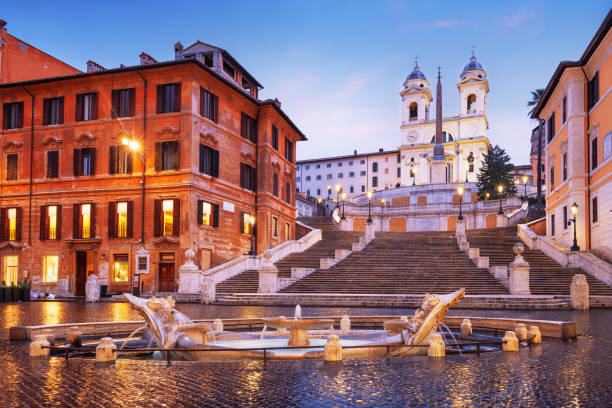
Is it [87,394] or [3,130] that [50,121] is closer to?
[3,130]

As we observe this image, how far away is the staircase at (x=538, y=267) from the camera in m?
24.9

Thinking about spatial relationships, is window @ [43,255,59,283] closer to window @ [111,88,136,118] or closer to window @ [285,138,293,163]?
window @ [111,88,136,118]

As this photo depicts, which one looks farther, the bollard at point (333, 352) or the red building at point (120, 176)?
the red building at point (120, 176)

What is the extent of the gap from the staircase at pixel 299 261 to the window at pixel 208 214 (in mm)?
4451

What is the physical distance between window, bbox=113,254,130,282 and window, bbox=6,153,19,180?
930cm

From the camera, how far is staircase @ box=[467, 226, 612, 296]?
24.9 metres

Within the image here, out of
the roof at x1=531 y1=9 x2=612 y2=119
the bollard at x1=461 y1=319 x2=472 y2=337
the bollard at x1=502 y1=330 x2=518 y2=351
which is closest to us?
the bollard at x1=502 y1=330 x2=518 y2=351

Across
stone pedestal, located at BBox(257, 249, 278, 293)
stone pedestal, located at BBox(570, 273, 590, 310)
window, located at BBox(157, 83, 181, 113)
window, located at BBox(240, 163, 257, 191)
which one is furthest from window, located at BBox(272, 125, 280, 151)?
stone pedestal, located at BBox(570, 273, 590, 310)

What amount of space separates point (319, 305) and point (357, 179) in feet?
298

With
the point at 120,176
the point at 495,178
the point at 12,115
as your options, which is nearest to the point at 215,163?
the point at 120,176

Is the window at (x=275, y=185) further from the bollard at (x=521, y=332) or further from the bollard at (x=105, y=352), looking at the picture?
the bollard at (x=105, y=352)

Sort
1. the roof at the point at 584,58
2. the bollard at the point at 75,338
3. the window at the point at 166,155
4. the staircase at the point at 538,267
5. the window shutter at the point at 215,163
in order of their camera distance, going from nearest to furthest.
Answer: the bollard at the point at 75,338
the staircase at the point at 538,267
the roof at the point at 584,58
the window at the point at 166,155
the window shutter at the point at 215,163

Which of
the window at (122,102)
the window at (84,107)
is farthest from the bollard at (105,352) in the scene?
the window at (84,107)

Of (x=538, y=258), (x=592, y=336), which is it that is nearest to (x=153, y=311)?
(x=592, y=336)
